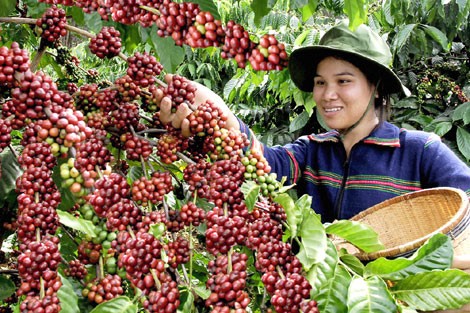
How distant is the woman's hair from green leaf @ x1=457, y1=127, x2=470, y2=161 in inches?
42.1

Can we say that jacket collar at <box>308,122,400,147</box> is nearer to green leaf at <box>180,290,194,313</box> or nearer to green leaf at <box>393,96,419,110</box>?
green leaf at <box>180,290,194,313</box>

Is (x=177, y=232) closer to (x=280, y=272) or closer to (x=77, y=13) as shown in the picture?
(x=280, y=272)

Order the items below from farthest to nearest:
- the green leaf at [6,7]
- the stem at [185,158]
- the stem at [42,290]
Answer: the green leaf at [6,7], the stem at [185,158], the stem at [42,290]

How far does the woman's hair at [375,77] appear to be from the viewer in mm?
1520

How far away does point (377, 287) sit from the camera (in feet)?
1.71

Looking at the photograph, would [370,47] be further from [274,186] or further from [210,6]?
[274,186]

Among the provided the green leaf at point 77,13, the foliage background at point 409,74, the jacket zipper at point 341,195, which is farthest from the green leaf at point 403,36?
the green leaf at point 77,13

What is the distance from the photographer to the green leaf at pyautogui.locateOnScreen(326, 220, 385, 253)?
636 mm

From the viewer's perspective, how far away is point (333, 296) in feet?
1.69

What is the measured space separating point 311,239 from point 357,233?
0.12 m

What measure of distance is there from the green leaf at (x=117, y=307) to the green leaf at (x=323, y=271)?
0.19m

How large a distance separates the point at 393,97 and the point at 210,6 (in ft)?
8.51

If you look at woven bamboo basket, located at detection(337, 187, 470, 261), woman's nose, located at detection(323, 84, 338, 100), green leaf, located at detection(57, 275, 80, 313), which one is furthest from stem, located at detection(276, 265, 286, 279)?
woman's nose, located at detection(323, 84, 338, 100)

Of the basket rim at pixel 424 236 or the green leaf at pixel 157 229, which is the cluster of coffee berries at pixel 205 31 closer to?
the green leaf at pixel 157 229
